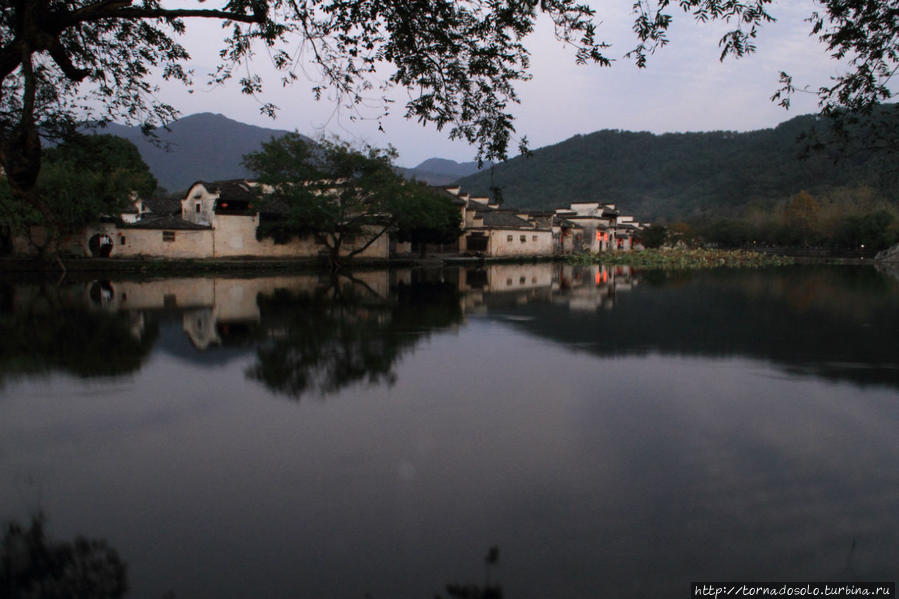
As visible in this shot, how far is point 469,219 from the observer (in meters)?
49.7

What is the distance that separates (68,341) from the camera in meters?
11.2

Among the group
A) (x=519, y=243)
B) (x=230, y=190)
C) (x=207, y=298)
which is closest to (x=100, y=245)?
(x=230, y=190)

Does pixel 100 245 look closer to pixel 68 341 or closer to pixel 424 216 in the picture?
pixel 424 216

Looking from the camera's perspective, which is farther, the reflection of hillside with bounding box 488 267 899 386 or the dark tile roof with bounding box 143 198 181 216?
the dark tile roof with bounding box 143 198 181 216

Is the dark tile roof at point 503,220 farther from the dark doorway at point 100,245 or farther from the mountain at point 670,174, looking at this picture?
the mountain at point 670,174

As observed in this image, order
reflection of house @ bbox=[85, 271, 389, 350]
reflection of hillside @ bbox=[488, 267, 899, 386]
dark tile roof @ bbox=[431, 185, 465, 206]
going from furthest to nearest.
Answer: dark tile roof @ bbox=[431, 185, 465, 206]
reflection of house @ bbox=[85, 271, 389, 350]
reflection of hillside @ bbox=[488, 267, 899, 386]

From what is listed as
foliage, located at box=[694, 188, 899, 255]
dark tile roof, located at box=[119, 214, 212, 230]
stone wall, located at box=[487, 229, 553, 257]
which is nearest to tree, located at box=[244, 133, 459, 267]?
dark tile roof, located at box=[119, 214, 212, 230]

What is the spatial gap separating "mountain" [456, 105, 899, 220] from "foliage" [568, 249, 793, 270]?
37.5m

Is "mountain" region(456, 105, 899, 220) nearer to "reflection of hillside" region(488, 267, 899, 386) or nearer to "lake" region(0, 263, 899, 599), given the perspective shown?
"reflection of hillside" region(488, 267, 899, 386)

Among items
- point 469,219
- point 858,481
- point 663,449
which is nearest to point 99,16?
point 663,449

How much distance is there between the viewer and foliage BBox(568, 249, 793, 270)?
152ft

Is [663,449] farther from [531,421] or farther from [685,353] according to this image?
[685,353]

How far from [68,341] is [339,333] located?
16.8 feet

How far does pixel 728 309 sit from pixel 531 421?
42.5 ft
